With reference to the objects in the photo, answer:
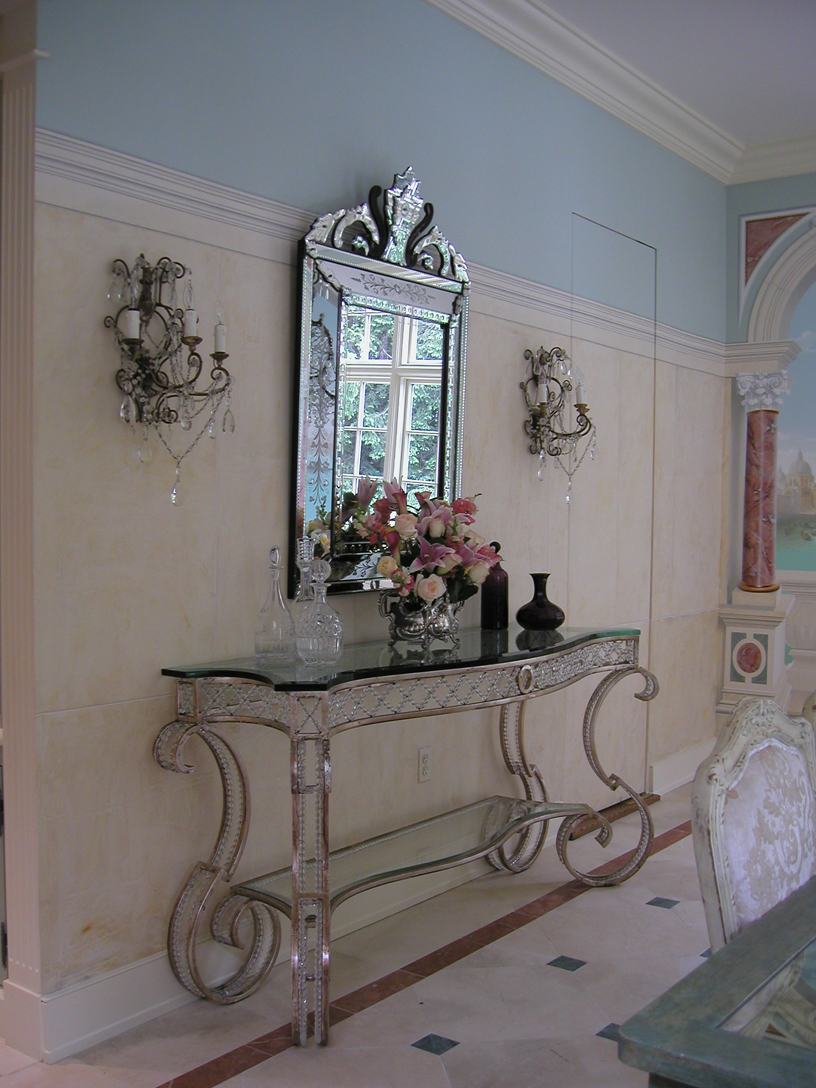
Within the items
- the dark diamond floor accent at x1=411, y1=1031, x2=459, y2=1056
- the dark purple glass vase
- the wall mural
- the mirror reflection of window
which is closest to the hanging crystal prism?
the mirror reflection of window

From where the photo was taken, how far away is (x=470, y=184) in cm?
386

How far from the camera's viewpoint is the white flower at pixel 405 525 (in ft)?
10.4

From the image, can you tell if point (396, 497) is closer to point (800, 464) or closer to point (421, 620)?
point (421, 620)

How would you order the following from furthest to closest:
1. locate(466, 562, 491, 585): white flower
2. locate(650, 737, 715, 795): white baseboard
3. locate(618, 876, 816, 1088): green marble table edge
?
locate(650, 737, 715, 795): white baseboard < locate(466, 562, 491, 585): white flower < locate(618, 876, 816, 1088): green marble table edge

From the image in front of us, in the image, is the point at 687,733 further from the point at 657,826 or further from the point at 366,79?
the point at 366,79

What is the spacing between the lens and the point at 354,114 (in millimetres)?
3342

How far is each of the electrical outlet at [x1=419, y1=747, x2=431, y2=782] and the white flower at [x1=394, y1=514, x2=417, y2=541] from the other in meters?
0.91

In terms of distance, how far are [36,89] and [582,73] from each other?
267cm

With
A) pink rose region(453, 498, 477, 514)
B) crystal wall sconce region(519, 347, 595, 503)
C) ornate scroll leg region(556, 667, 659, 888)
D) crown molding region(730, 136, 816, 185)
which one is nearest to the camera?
pink rose region(453, 498, 477, 514)

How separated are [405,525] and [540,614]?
0.81 metres

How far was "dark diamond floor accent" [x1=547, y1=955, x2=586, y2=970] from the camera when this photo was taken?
3.20 metres

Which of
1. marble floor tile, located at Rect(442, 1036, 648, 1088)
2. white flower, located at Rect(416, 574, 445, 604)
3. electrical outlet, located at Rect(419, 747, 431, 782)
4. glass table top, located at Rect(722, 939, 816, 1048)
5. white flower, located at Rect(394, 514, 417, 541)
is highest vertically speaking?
white flower, located at Rect(394, 514, 417, 541)

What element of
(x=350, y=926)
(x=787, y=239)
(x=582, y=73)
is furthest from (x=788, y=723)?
(x=787, y=239)

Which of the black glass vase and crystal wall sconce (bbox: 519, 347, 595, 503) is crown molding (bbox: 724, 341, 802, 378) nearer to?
crystal wall sconce (bbox: 519, 347, 595, 503)
